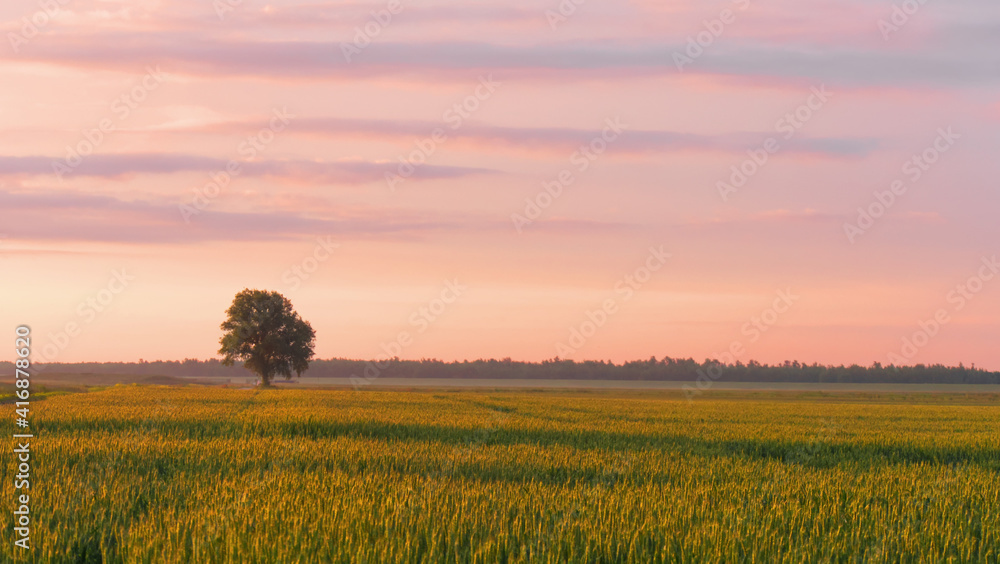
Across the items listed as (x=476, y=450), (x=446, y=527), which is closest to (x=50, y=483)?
(x=446, y=527)

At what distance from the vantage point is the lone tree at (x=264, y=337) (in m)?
82.0

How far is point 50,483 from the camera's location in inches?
396

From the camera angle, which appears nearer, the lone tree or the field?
the field

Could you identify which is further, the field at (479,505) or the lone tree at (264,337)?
the lone tree at (264,337)

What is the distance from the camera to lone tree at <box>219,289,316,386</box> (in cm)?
8200

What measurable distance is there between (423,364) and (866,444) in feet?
512

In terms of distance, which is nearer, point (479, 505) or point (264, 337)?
point (479, 505)

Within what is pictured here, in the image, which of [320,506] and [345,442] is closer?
[320,506]

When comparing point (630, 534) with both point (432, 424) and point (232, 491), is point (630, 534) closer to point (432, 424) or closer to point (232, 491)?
point (232, 491)

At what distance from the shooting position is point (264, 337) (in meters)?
83.0

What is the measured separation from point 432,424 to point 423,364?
155 metres

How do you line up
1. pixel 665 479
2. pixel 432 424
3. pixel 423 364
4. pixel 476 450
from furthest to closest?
pixel 423 364 < pixel 432 424 < pixel 476 450 < pixel 665 479

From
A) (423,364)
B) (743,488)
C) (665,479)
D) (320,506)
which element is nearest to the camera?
(320,506)

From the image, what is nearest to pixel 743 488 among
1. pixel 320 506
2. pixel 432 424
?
pixel 320 506
